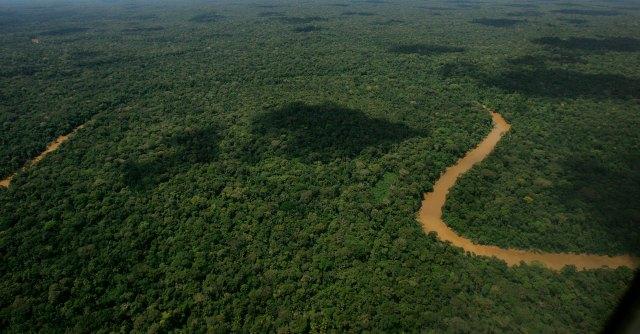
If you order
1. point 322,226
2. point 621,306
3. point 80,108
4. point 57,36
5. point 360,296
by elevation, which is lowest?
point 360,296

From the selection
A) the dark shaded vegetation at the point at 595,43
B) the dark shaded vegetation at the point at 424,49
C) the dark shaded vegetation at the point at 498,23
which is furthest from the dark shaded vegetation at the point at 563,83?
the dark shaded vegetation at the point at 498,23

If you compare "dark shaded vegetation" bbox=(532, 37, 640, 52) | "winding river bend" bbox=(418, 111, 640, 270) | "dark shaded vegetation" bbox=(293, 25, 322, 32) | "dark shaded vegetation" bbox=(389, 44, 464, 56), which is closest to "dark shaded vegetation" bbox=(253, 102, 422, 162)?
"winding river bend" bbox=(418, 111, 640, 270)

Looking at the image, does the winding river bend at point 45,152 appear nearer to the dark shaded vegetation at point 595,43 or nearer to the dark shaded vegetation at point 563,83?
the dark shaded vegetation at point 563,83

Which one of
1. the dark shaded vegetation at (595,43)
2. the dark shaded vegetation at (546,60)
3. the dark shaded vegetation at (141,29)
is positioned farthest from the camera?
the dark shaded vegetation at (141,29)

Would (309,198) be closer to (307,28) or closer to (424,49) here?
(424,49)

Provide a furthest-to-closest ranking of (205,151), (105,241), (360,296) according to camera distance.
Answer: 1. (205,151)
2. (105,241)
3. (360,296)

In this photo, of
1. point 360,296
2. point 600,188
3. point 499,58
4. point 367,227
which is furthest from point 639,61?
point 360,296

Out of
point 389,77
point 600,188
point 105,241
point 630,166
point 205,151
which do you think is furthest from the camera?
point 389,77

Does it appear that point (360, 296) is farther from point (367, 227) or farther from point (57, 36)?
point (57, 36)
